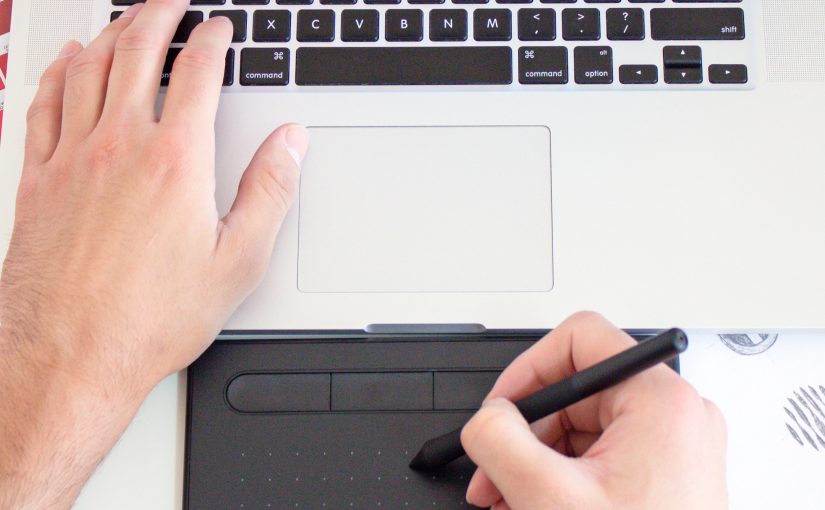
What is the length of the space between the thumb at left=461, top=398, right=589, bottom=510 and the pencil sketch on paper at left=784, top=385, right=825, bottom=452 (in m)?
0.28

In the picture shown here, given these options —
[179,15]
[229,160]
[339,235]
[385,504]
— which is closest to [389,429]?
[385,504]

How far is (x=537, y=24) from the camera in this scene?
63cm

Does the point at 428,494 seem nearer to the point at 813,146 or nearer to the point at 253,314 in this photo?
the point at 253,314

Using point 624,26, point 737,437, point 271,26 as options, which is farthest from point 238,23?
point 737,437

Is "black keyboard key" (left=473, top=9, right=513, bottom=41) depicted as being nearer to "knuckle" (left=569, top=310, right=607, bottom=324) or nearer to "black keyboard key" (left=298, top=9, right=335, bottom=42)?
"black keyboard key" (left=298, top=9, right=335, bottom=42)

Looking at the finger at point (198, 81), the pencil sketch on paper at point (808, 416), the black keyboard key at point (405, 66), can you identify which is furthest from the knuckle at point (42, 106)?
the pencil sketch on paper at point (808, 416)

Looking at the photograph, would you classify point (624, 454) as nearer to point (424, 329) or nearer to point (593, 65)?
point (424, 329)

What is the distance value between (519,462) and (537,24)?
38 centimetres

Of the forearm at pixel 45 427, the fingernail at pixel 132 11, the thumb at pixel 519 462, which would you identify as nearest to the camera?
the thumb at pixel 519 462

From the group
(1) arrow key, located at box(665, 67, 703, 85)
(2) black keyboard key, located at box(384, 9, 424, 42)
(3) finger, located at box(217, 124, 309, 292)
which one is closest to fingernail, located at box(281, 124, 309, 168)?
(3) finger, located at box(217, 124, 309, 292)

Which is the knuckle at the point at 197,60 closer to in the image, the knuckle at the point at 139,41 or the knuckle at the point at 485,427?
the knuckle at the point at 139,41

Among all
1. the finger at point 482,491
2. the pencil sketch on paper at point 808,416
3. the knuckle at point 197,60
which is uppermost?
the knuckle at point 197,60

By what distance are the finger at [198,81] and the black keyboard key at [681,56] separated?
15.0 inches

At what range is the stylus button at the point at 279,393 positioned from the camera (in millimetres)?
594
